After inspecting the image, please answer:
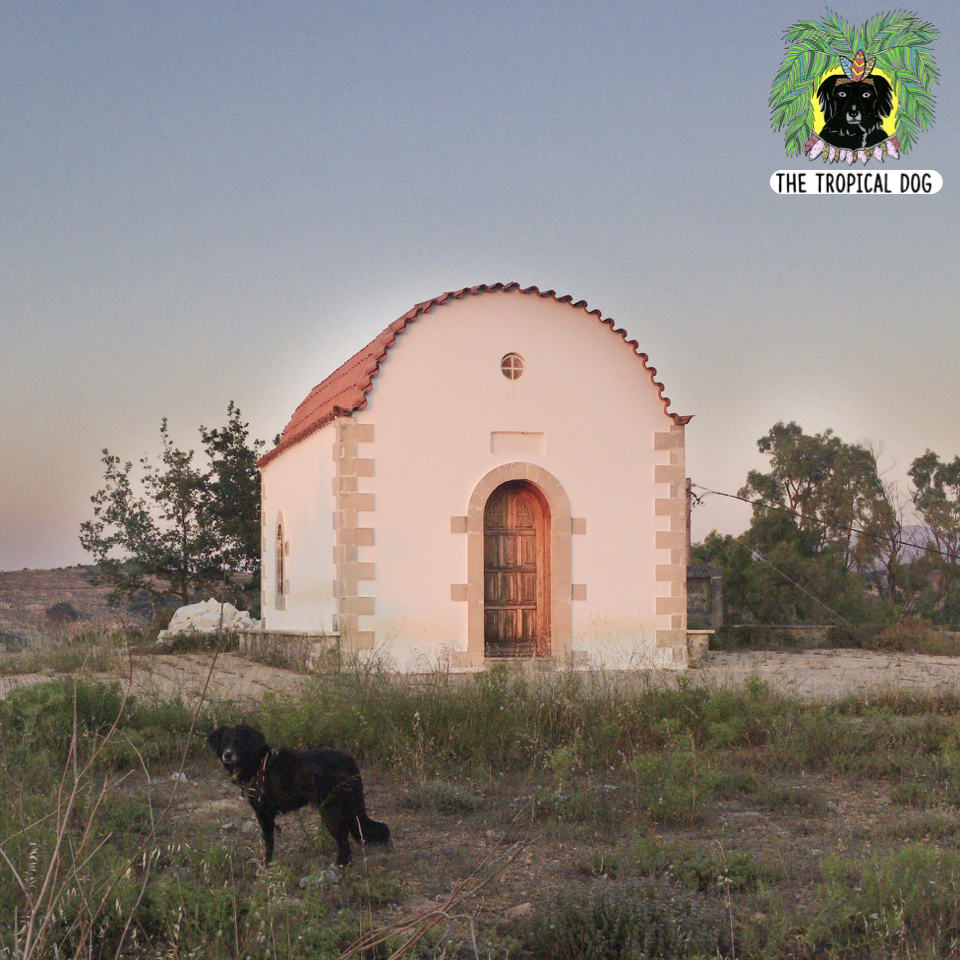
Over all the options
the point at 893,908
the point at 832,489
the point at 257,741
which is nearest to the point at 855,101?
the point at 893,908

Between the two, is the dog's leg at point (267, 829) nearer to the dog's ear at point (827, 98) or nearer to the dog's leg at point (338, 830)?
the dog's leg at point (338, 830)

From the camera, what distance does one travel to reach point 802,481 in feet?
93.7

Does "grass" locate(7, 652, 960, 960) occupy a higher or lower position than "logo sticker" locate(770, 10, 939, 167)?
lower

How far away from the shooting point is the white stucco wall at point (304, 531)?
14.1 metres

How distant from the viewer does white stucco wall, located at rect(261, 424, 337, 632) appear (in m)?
14.1

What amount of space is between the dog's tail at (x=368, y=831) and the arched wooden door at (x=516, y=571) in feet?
29.9

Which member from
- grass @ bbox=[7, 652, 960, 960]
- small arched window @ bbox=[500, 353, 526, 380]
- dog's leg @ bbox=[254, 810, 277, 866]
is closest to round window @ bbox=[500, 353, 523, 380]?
small arched window @ bbox=[500, 353, 526, 380]

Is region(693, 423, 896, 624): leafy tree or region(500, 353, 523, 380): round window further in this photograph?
region(693, 423, 896, 624): leafy tree

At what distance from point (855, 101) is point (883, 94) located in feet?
1.14

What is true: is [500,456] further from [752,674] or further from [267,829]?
[267,829]

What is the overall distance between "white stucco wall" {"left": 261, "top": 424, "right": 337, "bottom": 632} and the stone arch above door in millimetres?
1817

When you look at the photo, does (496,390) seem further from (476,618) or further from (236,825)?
(236,825)

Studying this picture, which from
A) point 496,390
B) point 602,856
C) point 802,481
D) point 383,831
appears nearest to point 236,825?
point 383,831

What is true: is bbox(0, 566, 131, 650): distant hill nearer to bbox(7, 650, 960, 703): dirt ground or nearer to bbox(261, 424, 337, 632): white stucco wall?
bbox(261, 424, 337, 632): white stucco wall
